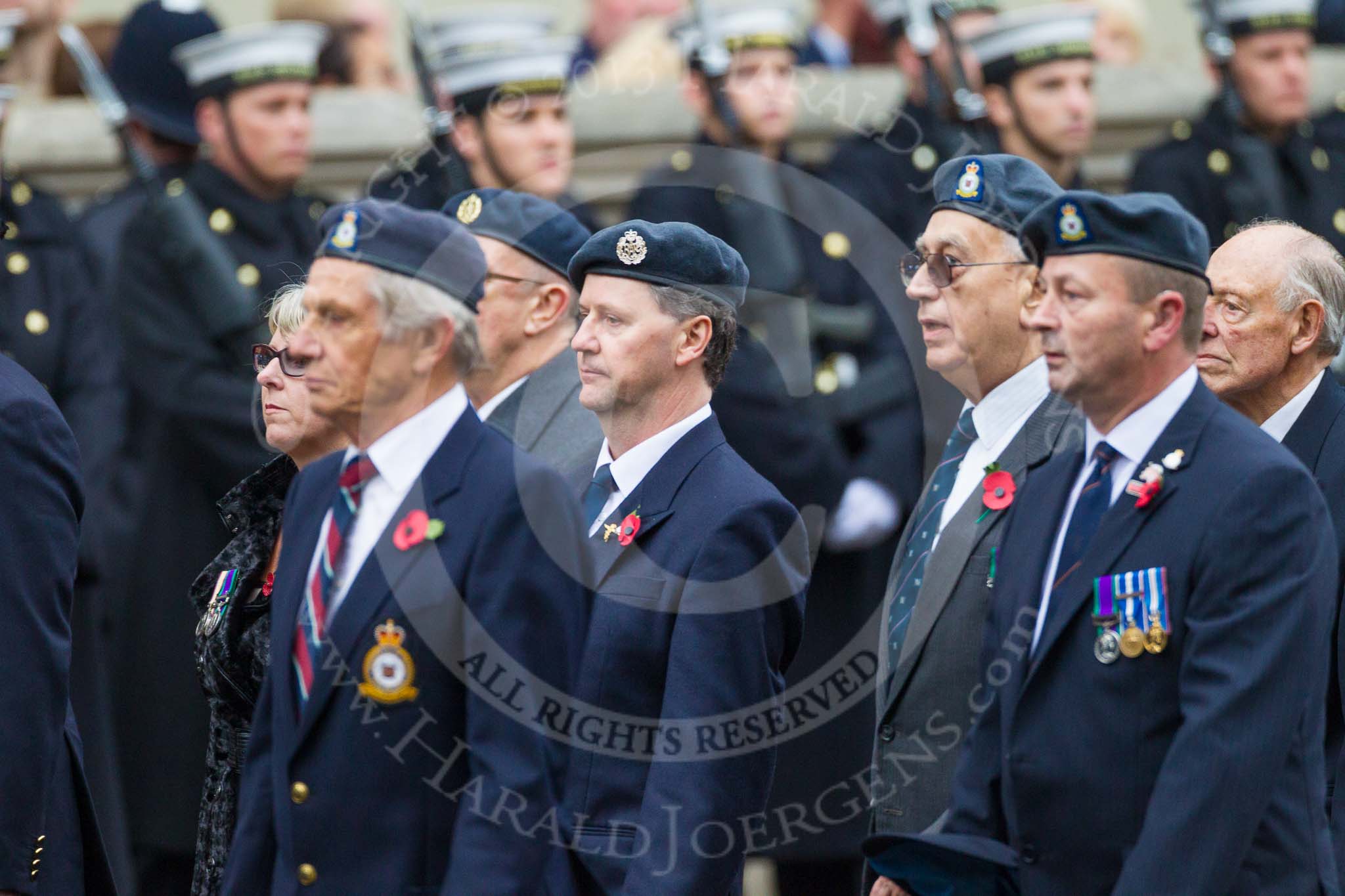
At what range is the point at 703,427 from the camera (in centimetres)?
433

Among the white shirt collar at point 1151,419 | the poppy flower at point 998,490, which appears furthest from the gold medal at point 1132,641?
the poppy flower at point 998,490

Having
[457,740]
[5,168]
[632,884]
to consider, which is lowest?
[632,884]

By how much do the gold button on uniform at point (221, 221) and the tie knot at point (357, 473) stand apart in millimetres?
3189

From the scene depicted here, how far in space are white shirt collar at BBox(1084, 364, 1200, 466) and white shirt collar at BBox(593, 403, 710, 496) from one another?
0.96 meters

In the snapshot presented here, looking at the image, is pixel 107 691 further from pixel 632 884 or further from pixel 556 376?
pixel 632 884

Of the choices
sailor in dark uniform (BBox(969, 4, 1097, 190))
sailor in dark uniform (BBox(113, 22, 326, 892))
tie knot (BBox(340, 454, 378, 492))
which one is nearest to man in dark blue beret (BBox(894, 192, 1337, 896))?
tie knot (BBox(340, 454, 378, 492))

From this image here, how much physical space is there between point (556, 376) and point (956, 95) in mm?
3240

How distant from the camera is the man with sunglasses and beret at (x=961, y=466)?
4.29 m

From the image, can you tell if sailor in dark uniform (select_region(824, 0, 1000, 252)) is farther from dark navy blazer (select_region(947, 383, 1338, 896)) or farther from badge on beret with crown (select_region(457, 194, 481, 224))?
dark navy blazer (select_region(947, 383, 1338, 896))

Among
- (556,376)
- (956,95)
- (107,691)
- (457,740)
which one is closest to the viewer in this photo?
(457,740)

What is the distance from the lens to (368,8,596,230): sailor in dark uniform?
692 cm

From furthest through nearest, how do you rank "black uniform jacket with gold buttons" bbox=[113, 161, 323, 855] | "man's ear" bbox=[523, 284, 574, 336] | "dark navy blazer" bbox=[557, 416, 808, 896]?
1. "black uniform jacket with gold buttons" bbox=[113, 161, 323, 855]
2. "man's ear" bbox=[523, 284, 574, 336]
3. "dark navy blazer" bbox=[557, 416, 808, 896]

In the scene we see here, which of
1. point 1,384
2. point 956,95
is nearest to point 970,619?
point 1,384

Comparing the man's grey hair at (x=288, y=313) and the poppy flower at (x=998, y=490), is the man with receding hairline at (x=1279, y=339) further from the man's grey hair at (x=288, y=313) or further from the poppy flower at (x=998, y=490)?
the man's grey hair at (x=288, y=313)
